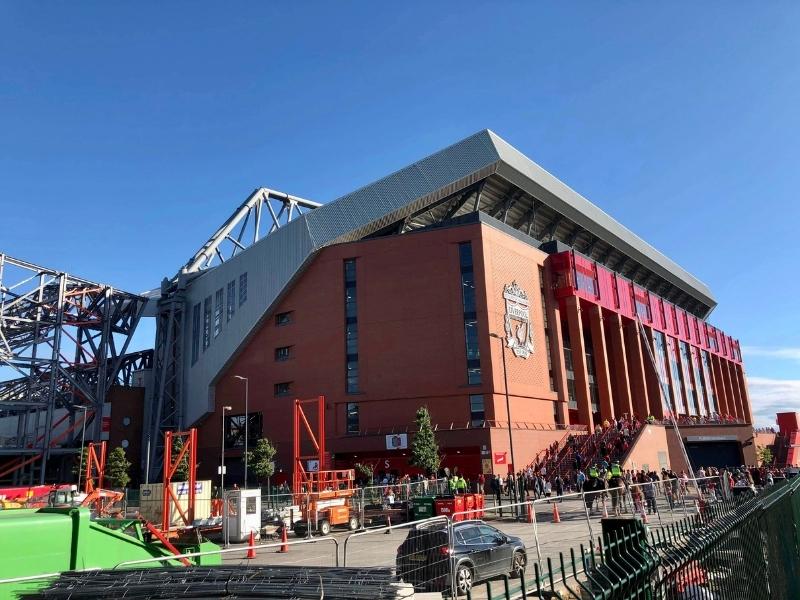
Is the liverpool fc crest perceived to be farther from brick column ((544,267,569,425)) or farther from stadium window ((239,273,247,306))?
stadium window ((239,273,247,306))

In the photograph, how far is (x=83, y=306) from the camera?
63.6m

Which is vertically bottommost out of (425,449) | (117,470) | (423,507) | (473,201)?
(423,507)

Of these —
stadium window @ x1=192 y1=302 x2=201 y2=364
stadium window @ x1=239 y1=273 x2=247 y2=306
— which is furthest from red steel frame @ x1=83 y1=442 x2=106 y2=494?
stadium window @ x1=239 y1=273 x2=247 y2=306

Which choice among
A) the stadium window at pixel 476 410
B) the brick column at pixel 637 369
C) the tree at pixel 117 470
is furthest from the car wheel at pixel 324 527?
the brick column at pixel 637 369

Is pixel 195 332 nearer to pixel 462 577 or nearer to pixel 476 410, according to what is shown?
pixel 476 410

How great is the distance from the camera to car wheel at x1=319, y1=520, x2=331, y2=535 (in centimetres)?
2601

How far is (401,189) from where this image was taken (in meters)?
51.2

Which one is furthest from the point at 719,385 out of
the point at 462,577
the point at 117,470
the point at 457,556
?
the point at 462,577

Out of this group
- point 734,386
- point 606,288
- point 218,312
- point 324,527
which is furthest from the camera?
point 734,386

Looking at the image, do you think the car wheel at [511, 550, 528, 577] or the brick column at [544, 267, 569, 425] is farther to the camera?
the brick column at [544, 267, 569, 425]

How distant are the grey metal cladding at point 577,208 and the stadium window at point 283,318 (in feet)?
72.5

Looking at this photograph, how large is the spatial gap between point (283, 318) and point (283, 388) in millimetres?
6230

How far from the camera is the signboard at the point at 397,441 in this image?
154 ft

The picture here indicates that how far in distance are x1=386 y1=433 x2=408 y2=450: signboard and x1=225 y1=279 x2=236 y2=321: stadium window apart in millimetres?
21563
